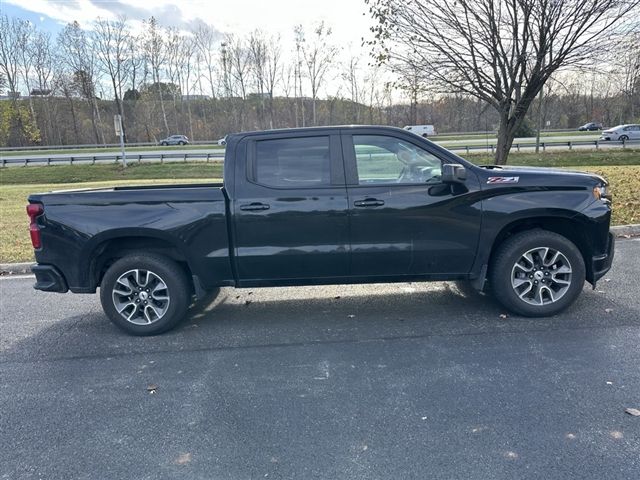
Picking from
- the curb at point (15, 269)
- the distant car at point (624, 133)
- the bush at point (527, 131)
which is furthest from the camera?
the bush at point (527, 131)

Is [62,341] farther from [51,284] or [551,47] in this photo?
[551,47]

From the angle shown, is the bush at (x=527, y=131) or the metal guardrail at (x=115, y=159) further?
the bush at (x=527, y=131)

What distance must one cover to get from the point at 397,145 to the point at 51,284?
3.59 metres

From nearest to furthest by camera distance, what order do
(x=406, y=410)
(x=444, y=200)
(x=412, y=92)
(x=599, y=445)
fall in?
(x=599, y=445), (x=406, y=410), (x=444, y=200), (x=412, y=92)

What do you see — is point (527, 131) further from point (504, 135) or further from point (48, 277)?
point (48, 277)

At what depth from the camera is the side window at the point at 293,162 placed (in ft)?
14.1

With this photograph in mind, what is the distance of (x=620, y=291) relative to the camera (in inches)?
202

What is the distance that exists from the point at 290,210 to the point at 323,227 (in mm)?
348

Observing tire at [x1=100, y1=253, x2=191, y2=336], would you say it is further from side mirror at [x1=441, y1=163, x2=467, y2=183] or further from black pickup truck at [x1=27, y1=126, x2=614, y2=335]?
side mirror at [x1=441, y1=163, x2=467, y2=183]

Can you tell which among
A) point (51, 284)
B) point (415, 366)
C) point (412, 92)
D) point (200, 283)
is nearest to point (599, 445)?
point (415, 366)

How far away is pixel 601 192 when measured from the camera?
442 cm

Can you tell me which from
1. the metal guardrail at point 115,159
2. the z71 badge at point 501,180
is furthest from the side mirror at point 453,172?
the metal guardrail at point 115,159

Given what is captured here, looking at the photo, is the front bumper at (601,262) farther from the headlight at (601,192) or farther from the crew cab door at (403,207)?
the crew cab door at (403,207)

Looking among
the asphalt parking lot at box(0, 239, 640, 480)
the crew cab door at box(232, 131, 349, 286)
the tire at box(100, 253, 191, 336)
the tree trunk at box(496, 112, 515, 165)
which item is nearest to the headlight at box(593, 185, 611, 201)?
the asphalt parking lot at box(0, 239, 640, 480)
